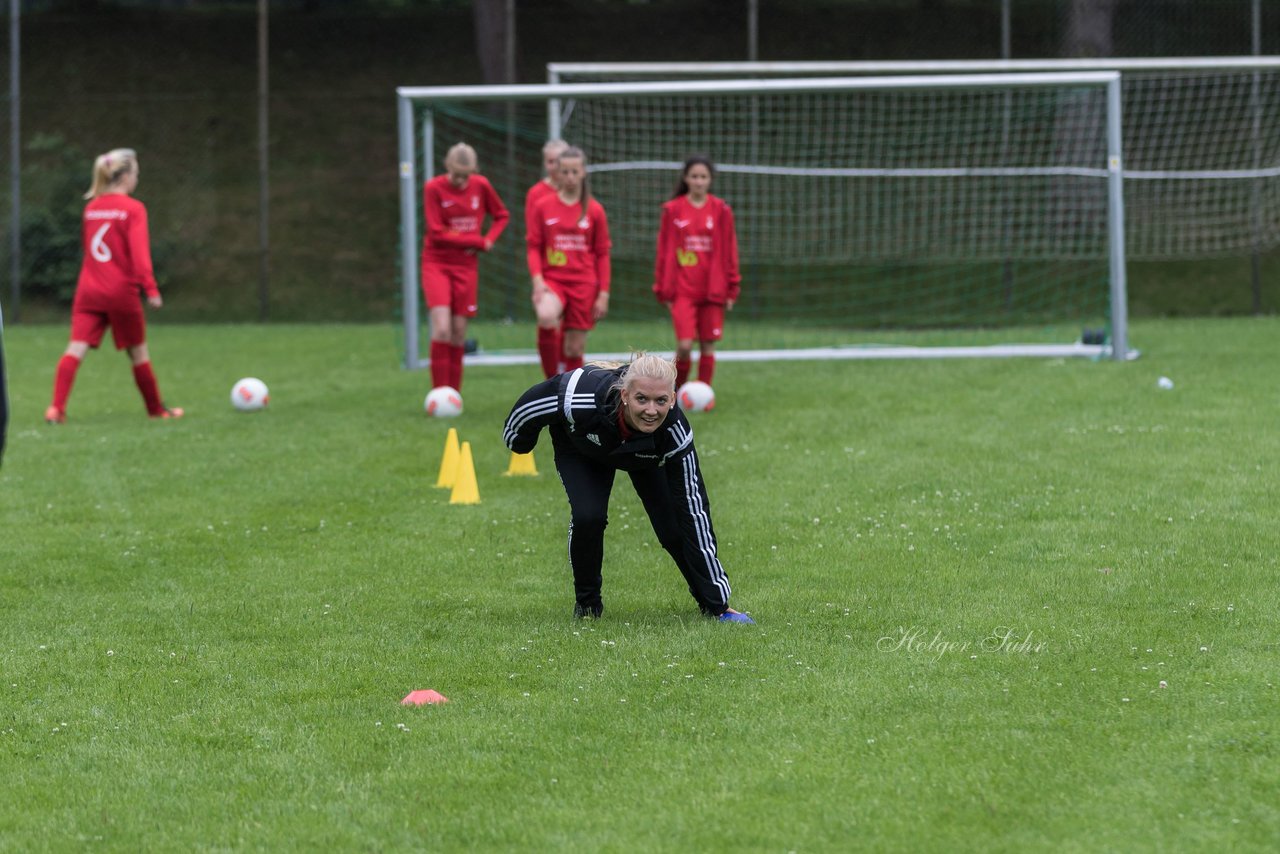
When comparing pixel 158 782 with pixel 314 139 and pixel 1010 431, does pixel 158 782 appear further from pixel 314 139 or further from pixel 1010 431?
pixel 314 139

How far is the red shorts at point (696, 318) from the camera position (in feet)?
41.9

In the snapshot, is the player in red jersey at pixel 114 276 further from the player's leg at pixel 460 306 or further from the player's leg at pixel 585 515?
the player's leg at pixel 585 515

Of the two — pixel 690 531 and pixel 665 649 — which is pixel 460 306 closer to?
pixel 690 531

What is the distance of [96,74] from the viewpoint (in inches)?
1099

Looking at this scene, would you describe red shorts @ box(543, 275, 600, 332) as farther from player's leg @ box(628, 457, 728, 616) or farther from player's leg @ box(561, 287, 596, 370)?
player's leg @ box(628, 457, 728, 616)

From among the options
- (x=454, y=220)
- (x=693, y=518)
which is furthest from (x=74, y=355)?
(x=693, y=518)

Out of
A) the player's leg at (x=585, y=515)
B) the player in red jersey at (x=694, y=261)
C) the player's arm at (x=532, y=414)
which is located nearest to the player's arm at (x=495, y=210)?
the player in red jersey at (x=694, y=261)

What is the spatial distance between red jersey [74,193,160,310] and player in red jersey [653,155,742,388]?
403 cm

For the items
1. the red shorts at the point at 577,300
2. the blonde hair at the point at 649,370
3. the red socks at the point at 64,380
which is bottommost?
the red socks at the point at 64,380

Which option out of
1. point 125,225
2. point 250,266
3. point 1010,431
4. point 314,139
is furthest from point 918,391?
point 314,139

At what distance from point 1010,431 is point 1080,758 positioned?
21.0 feet

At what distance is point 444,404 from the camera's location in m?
12.2

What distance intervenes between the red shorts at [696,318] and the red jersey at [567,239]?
2.61ft

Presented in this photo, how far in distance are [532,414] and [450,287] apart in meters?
6.91
